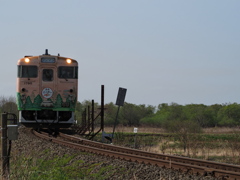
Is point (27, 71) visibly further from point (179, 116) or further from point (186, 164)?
point (179, 116)

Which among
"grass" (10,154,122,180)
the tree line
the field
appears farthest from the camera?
the tree line

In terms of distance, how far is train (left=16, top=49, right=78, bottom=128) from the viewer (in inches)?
822

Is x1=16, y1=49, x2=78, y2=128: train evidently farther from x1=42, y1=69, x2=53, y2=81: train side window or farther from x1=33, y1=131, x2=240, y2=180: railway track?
x1=33, y1=131, x2=240, y2=180: railway track

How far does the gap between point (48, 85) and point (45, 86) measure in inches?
5.4

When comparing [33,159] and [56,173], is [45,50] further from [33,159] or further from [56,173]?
[56,173]

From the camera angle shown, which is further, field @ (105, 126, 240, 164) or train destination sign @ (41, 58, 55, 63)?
train destination sign @ (41, 58, 55, 63)

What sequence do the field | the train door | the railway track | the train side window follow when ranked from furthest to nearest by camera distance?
the train side window, the train door, the field, the railway track

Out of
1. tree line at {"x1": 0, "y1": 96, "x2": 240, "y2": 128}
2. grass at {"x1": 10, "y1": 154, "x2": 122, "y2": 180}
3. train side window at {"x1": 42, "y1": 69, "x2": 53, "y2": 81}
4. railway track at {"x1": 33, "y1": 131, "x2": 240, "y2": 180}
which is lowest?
grass at {"x1": 10, "y1": 154, "x2": 122, "y2": 180}

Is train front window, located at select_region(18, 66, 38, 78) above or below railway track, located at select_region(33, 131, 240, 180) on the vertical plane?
above

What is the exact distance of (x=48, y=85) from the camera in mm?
21078

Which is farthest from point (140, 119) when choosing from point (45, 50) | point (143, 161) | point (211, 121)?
point (143, 161)

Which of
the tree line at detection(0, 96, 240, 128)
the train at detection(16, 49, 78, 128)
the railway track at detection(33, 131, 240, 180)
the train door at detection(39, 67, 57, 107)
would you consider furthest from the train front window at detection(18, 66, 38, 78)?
the tree line at detection(0, 96, 240, 128)

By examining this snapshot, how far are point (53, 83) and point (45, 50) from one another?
74.7 inches

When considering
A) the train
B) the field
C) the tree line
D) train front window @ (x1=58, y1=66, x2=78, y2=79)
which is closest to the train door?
the train
